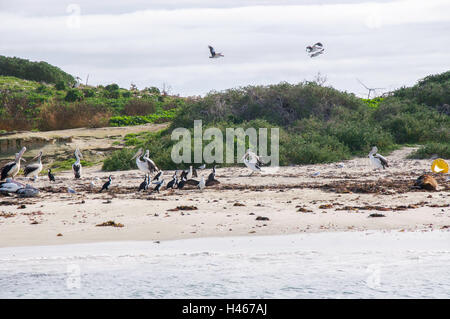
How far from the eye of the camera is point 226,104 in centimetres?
2475

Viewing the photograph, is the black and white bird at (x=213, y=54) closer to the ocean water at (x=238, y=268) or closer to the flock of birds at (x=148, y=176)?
the flock of birds at (x=148, y=176)

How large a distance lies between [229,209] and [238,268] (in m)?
2.76

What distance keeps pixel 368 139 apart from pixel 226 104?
6206 millimetres

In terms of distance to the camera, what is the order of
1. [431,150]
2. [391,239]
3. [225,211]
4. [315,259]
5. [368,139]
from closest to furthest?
[315,259]
[391,239]
[225,211]
[431,150]
[368,139]

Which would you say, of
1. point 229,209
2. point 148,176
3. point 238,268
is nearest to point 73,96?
point 148,176

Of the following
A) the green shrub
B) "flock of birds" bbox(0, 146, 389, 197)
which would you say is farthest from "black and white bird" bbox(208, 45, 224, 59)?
the green shrub

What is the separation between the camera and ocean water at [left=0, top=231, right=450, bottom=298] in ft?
26.6

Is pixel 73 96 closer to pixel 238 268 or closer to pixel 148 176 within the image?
pixel 148 176

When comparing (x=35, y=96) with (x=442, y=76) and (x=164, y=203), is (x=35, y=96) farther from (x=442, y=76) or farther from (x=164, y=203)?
(x=164, y=203)

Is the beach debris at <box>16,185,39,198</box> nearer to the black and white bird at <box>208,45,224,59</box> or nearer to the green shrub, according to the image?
the black and white bird at <box>208,45,224,59</box>

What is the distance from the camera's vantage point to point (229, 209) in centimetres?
1141
